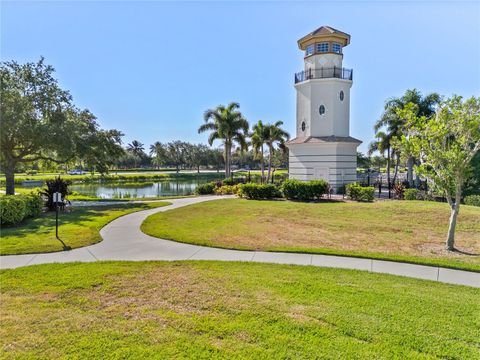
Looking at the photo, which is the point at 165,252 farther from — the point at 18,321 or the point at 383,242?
the point at 383,242

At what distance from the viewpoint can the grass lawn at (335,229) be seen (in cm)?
858

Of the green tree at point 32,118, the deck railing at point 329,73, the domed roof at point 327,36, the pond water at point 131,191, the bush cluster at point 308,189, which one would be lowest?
the pond water at point 131,191

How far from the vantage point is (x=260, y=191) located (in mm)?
20547

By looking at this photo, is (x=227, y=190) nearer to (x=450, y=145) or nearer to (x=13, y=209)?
(x=13, y=209)

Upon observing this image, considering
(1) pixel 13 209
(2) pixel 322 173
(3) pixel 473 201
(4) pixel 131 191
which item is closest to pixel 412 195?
(3) pixel 473 201

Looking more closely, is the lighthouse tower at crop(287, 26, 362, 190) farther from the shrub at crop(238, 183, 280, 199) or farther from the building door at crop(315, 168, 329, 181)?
the shrub at crop(238, 183, 280, 199)

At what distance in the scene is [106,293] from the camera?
5383mm

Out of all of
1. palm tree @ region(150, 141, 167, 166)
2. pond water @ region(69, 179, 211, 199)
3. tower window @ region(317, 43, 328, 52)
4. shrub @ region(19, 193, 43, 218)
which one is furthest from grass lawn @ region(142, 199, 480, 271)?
palm tree @ region(150, 141, 167, 166)

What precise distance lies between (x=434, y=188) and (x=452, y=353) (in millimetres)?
6823

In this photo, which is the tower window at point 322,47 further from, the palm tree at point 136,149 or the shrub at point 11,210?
the palm tree at point 136,149

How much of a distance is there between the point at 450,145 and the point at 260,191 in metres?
12.4

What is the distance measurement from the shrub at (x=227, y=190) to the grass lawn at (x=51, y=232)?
1129 cm

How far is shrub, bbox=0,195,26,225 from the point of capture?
11.3 metres

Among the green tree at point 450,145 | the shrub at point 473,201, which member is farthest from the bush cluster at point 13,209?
the shrub at point 473,201
